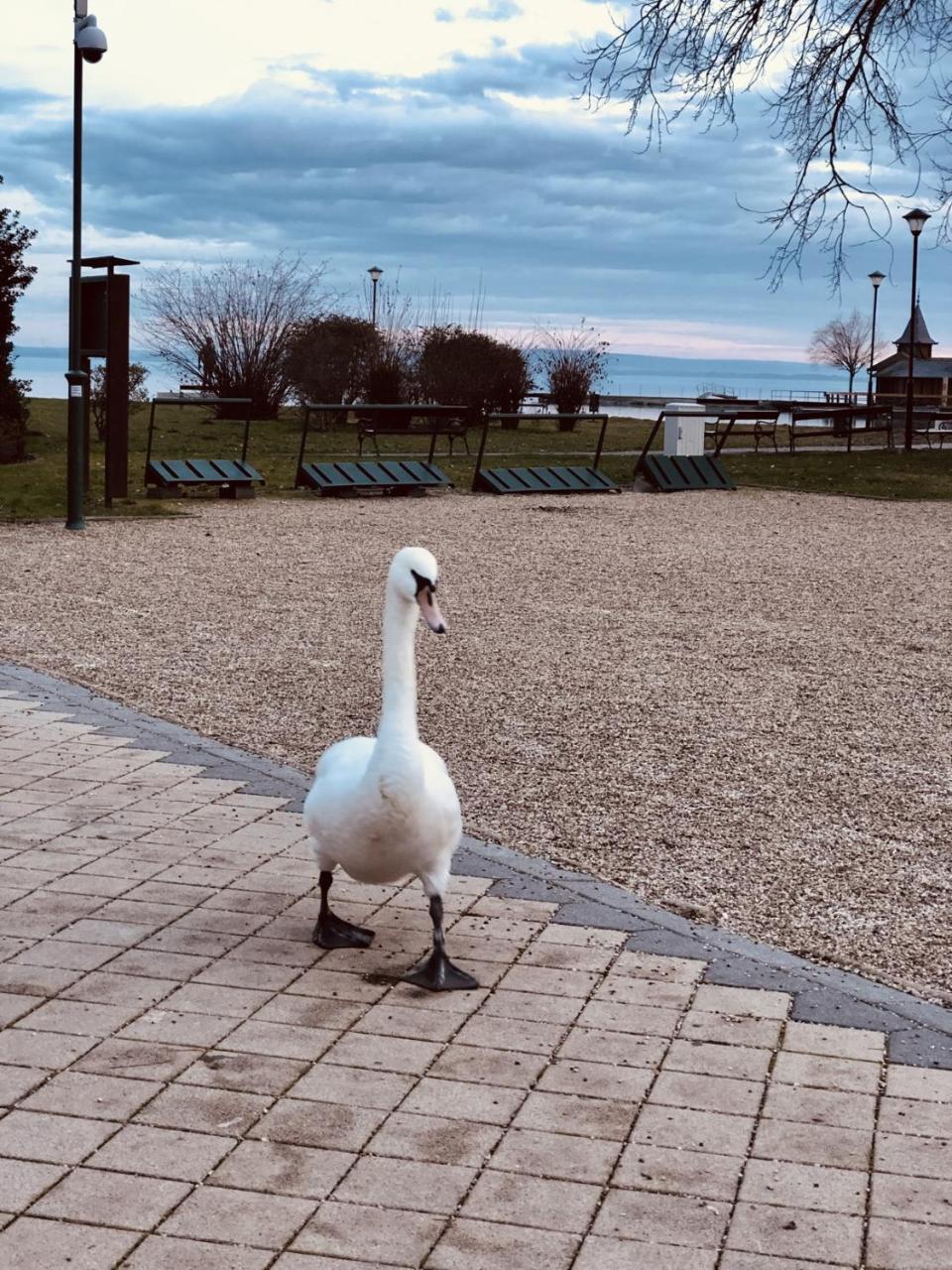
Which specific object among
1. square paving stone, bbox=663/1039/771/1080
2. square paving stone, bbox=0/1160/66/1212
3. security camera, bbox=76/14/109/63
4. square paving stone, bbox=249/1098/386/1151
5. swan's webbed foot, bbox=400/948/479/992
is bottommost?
square paving stone, bbox=0/1160/66/1212

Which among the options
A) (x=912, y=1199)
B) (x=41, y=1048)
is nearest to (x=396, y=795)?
(x=41, y=1048)

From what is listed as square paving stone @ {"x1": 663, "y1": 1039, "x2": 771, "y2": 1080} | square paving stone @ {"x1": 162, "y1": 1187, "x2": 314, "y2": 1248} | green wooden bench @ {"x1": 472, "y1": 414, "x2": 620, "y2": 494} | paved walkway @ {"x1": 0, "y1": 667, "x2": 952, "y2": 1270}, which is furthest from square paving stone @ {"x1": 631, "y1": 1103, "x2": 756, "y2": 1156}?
green wooden bench @ {"x1": 472, "y1": 414, "x2": 620, "y2": 494}

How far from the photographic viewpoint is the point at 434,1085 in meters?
3.75

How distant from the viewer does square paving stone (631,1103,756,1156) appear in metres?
3.48

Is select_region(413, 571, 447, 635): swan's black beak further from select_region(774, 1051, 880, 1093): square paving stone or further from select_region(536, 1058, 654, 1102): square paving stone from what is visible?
select_region(774, 1051, 880, 1093): square paving stone

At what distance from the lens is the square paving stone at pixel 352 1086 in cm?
366

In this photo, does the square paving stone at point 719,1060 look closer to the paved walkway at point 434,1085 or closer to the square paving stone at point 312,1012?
the paved walkway at point 434,1085

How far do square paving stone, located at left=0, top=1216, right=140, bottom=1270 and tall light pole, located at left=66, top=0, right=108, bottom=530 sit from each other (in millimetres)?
12654

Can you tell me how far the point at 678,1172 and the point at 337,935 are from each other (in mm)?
1563

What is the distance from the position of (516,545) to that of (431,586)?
38.5 feet

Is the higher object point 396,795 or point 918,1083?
point 396,795

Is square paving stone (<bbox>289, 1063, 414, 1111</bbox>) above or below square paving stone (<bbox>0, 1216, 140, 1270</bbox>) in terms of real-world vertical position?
above

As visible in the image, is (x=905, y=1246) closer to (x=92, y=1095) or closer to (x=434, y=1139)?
(x=434, y=1139)

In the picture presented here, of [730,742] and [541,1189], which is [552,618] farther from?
[541,1189]
